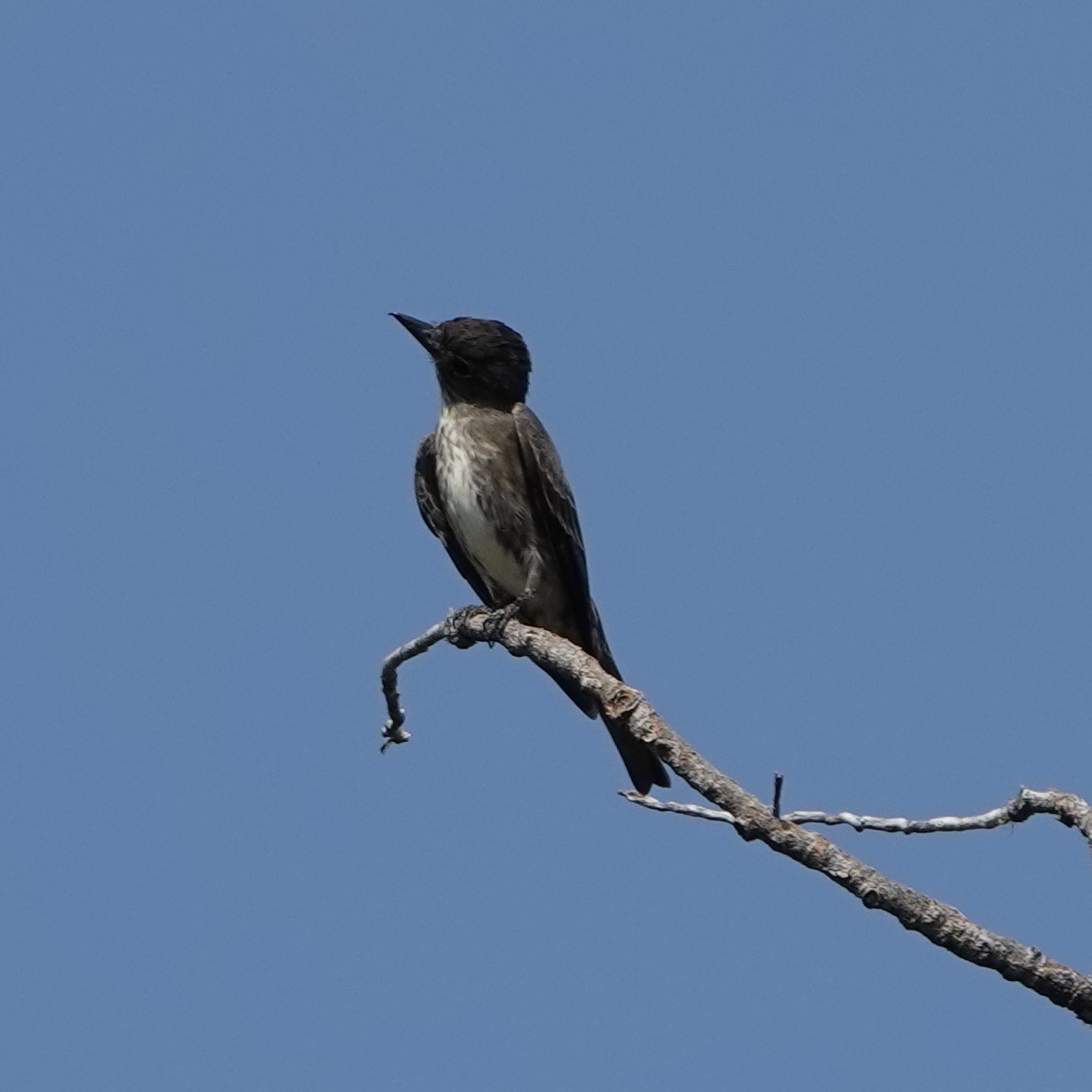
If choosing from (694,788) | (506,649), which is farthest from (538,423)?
(694,788)

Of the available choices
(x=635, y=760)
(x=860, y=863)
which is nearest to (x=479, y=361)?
(x=635, y=760)

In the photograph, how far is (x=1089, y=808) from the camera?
534 centimetres

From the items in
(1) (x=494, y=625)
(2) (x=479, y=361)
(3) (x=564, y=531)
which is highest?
(2) (x=479, y=361)

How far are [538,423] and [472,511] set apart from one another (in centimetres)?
73

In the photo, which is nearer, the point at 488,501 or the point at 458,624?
the point at 458,624

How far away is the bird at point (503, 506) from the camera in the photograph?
10.2m

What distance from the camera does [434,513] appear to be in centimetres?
1066

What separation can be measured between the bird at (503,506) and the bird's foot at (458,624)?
660 mm

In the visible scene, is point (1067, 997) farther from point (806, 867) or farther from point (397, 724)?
point (397, 724)

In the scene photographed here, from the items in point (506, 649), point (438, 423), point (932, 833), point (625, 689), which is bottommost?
point (932, 833)

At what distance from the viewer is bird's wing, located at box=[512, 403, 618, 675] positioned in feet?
33.6

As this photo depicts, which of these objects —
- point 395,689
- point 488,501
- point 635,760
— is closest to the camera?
point 395,689

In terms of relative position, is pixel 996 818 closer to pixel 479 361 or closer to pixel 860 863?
pixel 860 863

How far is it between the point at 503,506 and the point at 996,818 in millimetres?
5012
